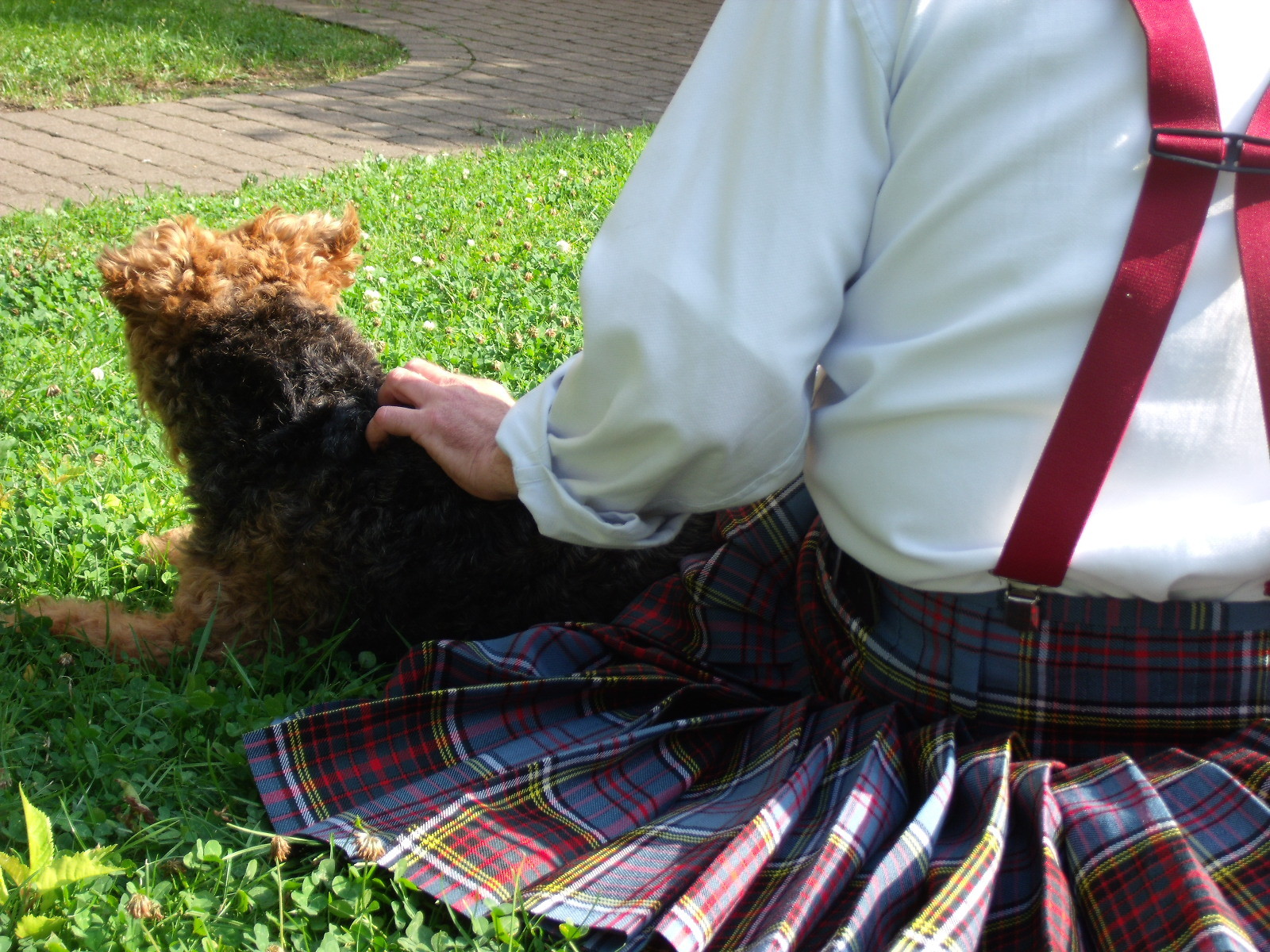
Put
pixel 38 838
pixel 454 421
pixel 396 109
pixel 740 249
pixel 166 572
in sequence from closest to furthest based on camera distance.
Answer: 1. pixel 740 249
2. pixel 38 838
3. pixel 454 421
4. pixel 166 572
5. pixel 396 109

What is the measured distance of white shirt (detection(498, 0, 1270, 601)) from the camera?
1.59 meters

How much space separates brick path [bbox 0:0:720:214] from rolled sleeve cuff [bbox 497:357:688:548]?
5534 millimetres

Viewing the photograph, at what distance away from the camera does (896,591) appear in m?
2.11

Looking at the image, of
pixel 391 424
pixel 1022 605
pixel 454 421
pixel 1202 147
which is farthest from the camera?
pixel 391 424

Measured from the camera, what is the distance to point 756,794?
213 centimetres

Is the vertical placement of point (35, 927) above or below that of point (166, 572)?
above

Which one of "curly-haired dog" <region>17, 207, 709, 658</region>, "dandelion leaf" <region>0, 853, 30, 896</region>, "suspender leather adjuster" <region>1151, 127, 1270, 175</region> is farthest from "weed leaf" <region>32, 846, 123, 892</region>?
"suspender leather adjuster" <region>1151, 127, 1270, 175</region>

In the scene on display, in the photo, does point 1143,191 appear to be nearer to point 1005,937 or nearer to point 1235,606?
point 1235,606

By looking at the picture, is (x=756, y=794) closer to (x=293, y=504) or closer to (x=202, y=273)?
(x=293, y=504)

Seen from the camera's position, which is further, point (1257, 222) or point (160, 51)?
point (160, 51)

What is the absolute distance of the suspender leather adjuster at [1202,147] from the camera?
1.54 metres

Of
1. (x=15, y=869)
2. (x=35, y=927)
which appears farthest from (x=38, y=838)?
(x=35, y=927)

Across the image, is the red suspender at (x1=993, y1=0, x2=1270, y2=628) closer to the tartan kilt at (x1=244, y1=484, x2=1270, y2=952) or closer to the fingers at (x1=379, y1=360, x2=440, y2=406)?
the tartan kilt at (x1=244, y1=484, x2=1270, y2=952)

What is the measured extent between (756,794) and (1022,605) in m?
0.64
